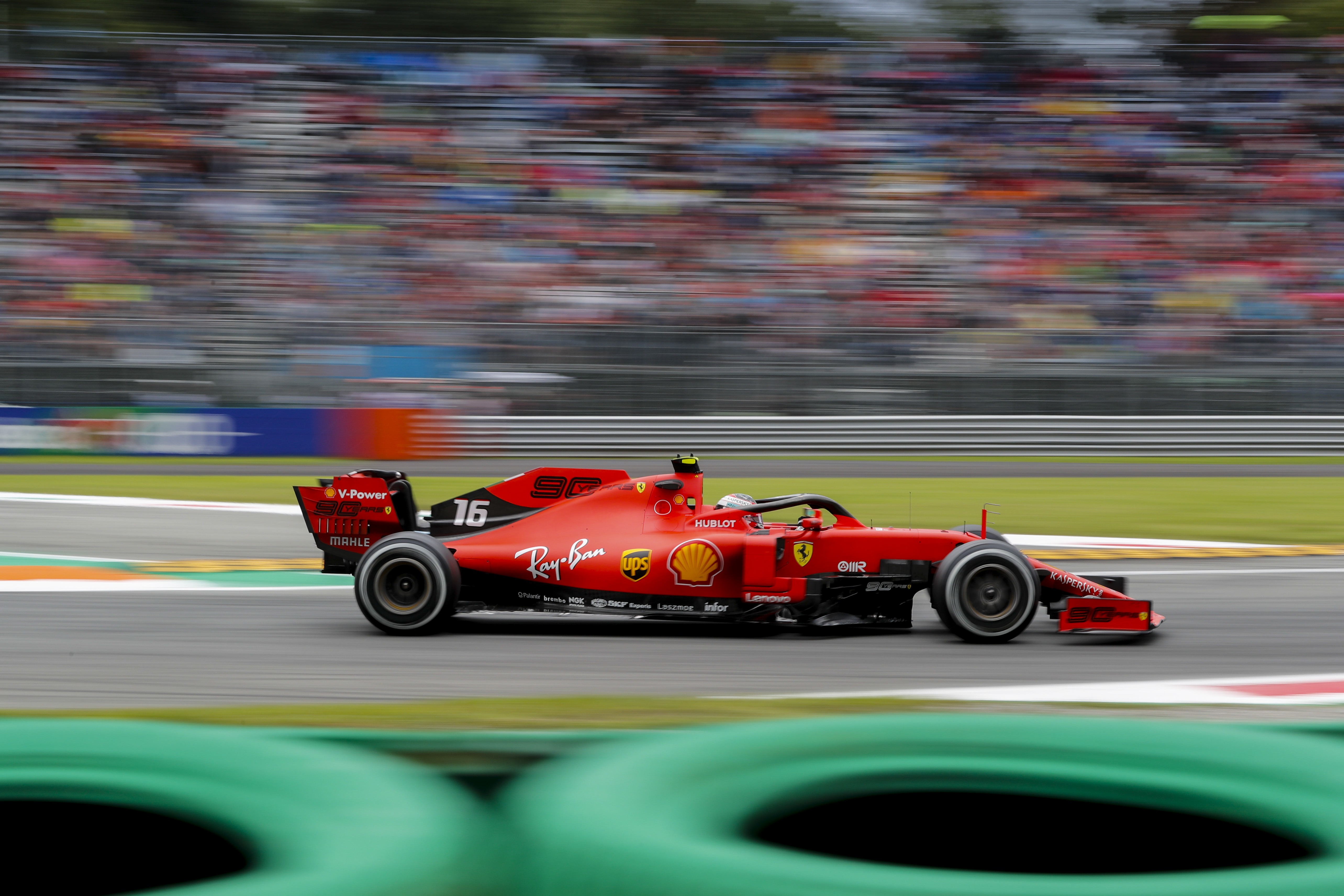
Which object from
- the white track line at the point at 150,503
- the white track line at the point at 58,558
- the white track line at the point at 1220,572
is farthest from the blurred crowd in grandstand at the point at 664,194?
the white track line at the point at 1220,572

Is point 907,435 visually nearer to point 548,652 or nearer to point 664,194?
point 664,194

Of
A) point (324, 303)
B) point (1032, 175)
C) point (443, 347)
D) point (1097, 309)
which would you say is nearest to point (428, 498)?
point (443, 347)

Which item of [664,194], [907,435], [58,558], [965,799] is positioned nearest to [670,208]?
Answer: [664,194]

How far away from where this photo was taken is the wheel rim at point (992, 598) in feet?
21.5

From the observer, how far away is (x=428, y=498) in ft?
44.8

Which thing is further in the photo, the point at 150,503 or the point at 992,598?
the point at 150,503

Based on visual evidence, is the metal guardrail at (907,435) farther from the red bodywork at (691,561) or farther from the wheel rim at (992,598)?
the wheel rim at (992,598)

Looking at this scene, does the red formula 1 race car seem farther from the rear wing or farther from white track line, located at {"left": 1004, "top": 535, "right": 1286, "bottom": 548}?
white track line, located at {"left": 1004, "top": 535, "right": 1286, "bottom": 548}

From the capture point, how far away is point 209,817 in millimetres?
2309

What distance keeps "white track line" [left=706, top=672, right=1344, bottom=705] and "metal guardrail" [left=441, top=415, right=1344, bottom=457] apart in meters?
12.8

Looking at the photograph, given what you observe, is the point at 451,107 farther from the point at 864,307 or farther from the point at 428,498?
the point at 428,498

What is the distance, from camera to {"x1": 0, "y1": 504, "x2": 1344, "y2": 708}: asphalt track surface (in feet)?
18.8

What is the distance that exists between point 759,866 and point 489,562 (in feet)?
16.5

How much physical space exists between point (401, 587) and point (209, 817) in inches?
184
